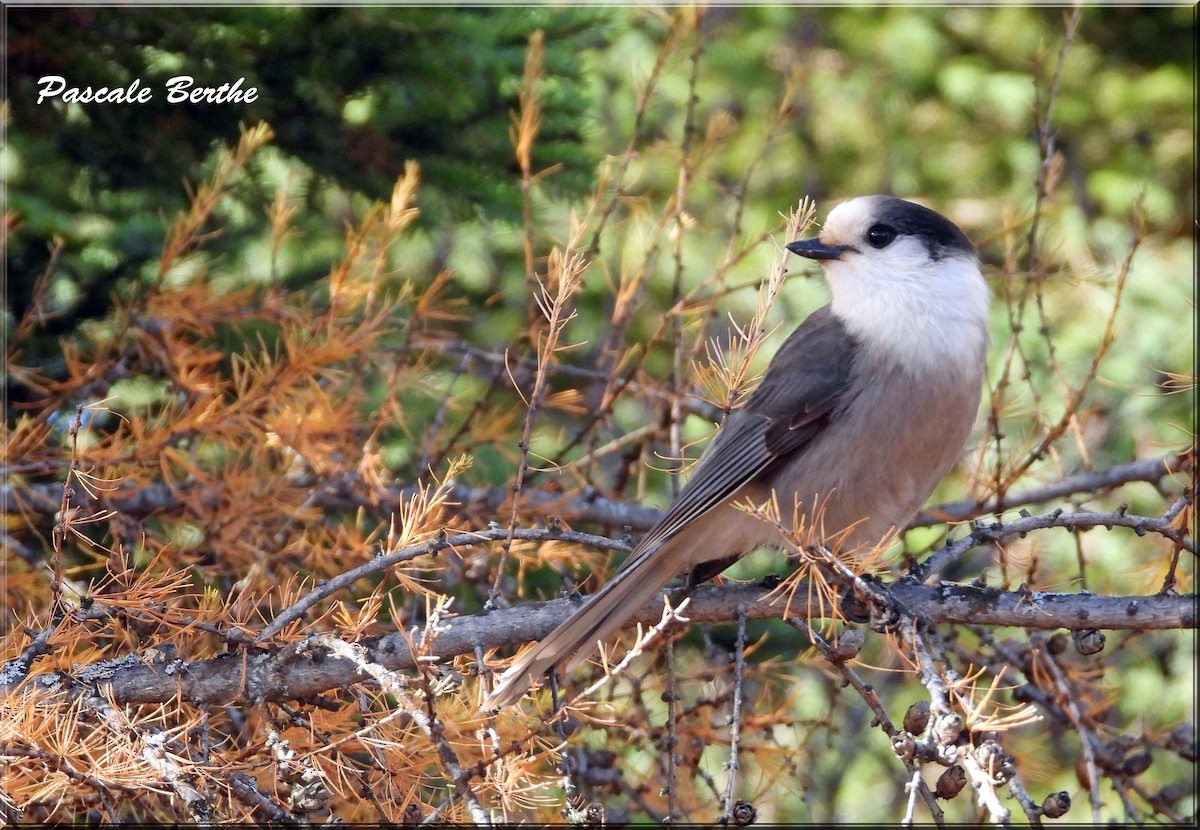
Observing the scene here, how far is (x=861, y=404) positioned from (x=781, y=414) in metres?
0.19

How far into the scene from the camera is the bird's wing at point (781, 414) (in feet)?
8.75

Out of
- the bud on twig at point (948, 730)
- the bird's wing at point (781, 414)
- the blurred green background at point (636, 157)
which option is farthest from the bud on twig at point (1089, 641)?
the bird's wing at point (781, 414)

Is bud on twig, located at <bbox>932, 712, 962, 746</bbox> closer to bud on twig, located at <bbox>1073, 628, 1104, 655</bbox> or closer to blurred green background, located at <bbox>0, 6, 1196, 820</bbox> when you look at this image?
bud on twig, located at <bbox>1073, 628, 1104, 655</bbox>

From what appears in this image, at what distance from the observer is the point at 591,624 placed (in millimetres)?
2244

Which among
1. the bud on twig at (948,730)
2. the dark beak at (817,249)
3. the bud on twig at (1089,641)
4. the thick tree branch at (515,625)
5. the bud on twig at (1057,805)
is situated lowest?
the thick tree branch at (515,625)

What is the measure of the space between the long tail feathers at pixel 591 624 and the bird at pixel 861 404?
0.03m

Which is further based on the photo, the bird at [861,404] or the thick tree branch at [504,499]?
the bird at [861,404]

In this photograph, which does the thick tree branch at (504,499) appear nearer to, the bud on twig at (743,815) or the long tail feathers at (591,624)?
the long tail feathers at (591,624)

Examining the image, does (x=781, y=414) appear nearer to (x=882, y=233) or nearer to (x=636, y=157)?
(x=882, y=233)

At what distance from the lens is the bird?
2693 mm

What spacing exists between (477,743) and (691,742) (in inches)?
25.0

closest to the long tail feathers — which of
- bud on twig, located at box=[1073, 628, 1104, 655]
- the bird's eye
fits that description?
bud on twig, located at box=[1073, 628, 1104, 655]

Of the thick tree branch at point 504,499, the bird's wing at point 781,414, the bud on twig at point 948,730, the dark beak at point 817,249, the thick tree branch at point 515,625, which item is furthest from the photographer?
the dark beak at point 817,249

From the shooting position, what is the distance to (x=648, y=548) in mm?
2383
